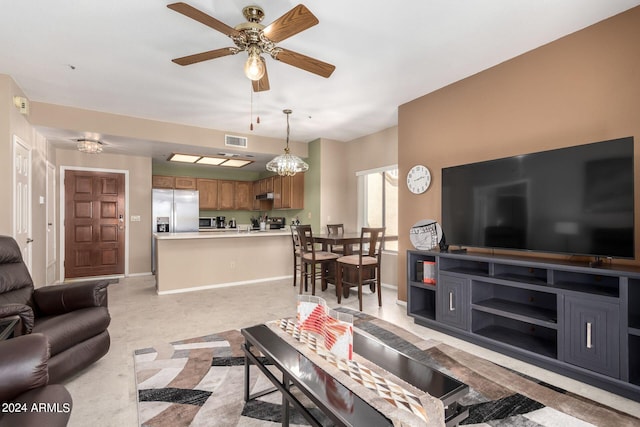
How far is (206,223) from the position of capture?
7527mm

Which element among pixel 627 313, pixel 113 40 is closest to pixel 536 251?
pixel 627 313

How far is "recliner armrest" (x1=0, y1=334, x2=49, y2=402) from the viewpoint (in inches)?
48.8

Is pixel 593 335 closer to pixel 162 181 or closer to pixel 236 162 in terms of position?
pixel 236 162

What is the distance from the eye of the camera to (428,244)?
3.38 metres

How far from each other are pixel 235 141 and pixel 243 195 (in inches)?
107

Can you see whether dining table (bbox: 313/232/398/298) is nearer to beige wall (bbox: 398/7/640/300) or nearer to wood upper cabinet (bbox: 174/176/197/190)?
beige wall (bbox: 398/7/640/300)

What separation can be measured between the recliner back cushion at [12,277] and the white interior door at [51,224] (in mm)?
3230

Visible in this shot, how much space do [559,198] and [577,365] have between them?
1251 millimetres

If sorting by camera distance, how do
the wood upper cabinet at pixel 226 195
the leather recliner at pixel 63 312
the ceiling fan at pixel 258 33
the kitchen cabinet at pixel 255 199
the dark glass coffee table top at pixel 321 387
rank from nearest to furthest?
the dark glass coffee table top at pixel 321 387
the ceiling fan at pixel 258 33
the leather recliner at pixel 63 312
the wood upper cabinet at pixel 226 195
the kitchen cabinet at pixel 255 199

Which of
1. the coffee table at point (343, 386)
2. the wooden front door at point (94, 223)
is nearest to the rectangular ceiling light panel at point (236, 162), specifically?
the wooden front door at point (94, 223)

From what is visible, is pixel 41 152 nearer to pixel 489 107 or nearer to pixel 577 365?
pixel 489 107

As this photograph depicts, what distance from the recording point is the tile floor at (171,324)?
2.05 metres

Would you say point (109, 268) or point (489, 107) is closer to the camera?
point (489, 107)

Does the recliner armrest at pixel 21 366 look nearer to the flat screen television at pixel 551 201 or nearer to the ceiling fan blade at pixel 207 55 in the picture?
the ceiling fan blade at pixel 207 55
